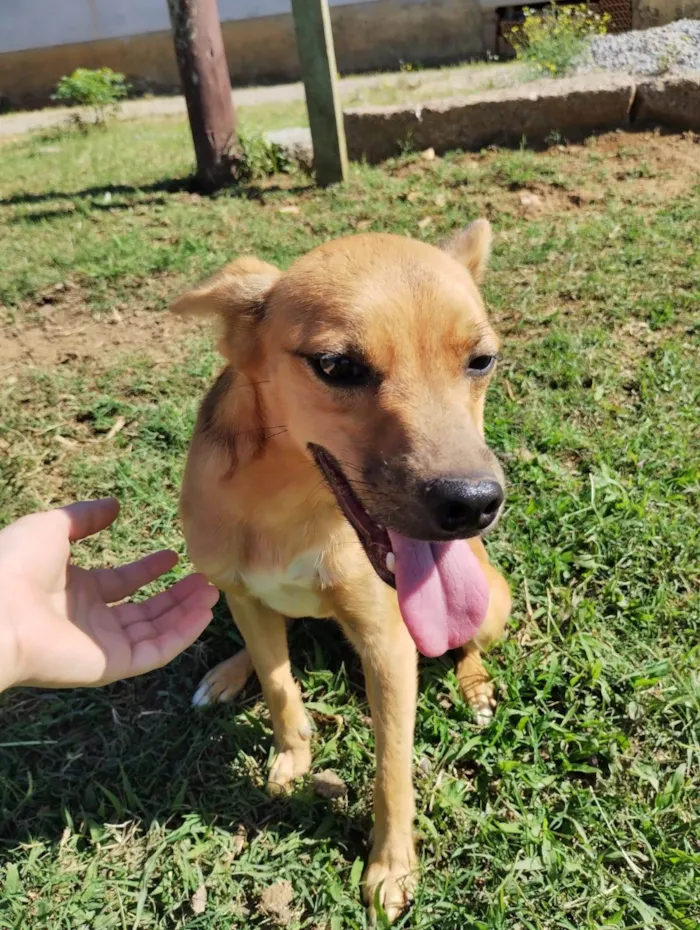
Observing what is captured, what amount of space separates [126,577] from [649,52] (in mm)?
10141

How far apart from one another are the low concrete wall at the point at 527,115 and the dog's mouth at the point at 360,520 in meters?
6.29

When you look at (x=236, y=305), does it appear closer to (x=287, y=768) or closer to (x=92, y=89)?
(x=287, y=768)

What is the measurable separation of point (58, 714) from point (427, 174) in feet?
19.5

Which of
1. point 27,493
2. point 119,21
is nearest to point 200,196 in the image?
point 27,493

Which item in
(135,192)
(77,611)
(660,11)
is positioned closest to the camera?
(77,611)

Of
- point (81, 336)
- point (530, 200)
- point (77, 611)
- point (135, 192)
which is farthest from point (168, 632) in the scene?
point (135, 192)

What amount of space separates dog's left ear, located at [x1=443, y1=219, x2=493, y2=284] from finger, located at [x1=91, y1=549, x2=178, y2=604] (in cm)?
166

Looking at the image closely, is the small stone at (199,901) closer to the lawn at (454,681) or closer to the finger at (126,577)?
the lawn at (454,681)

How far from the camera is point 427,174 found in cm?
696

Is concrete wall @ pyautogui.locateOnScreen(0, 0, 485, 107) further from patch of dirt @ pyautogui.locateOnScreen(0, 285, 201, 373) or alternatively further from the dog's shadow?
the dog's shadow

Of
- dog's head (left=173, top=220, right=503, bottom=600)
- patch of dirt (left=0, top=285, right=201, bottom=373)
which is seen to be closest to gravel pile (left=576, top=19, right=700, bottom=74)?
patch of dirt (left=0, top=285, right=201, bottom=373)

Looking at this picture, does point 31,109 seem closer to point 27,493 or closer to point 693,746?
point 27,493

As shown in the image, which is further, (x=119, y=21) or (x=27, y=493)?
(x=119, y=21)

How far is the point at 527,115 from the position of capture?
7270mm
